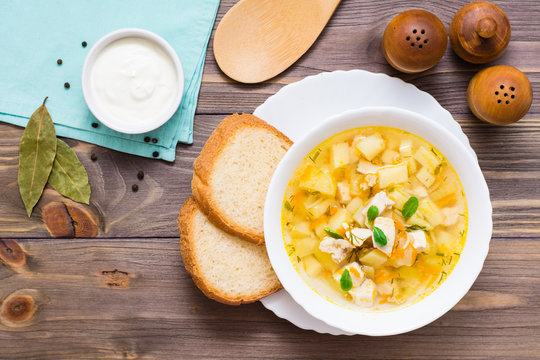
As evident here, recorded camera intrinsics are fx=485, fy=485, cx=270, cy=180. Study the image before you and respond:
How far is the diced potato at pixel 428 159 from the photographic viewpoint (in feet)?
6.87

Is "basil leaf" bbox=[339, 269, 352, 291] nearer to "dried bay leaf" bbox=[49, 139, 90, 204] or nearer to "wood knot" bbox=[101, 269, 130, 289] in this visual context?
"wood knot" bbox=[101, 269, 130, 289]

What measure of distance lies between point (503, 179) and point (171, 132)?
169cm

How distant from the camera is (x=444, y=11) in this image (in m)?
2.43

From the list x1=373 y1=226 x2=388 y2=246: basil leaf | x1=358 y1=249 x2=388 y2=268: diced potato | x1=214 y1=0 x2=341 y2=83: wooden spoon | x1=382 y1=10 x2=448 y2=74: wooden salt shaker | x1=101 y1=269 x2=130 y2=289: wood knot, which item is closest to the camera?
x1=373 y1=226 x2=388 y2=246: basil leaf

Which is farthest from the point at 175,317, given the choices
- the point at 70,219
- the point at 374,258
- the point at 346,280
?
the point at 374,258

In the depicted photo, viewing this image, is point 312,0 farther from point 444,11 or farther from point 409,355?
point 409,355

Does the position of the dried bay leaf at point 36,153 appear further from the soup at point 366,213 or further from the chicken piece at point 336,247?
the chicken piece at point 336,247

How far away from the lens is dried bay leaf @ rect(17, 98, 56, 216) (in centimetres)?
244

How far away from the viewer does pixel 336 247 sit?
201 centimetres

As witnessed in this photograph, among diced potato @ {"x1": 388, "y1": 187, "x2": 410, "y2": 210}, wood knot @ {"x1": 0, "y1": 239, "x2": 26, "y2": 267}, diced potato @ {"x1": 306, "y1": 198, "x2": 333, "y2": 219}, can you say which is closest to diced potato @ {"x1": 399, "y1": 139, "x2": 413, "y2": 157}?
diced potato @ {"x1": 388, "y1": 187, "x2": 410, "y2": 210}

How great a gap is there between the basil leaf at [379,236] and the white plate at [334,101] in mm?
549

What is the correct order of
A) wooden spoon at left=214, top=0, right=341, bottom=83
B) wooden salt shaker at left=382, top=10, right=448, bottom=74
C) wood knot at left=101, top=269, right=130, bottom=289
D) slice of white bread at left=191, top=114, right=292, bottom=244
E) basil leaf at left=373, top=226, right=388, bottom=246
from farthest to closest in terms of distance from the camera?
wood knot at left=101, top=269, right=130, bottom=289
wooden spoon at left=214, top=0, right=341, bottom=83
slice of white bread at left=191, top=114, right=292, bottom=244
wooden salt shaker at left=382, top=10, right=448, bottom=74
basil leaf at left=373, top=226, right=388, bottom=246

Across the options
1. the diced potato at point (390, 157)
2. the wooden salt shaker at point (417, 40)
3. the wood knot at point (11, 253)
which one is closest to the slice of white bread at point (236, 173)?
the diced potato at point (390, 157)

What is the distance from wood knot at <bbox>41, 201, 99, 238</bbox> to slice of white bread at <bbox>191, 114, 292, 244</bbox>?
0.63 meters
